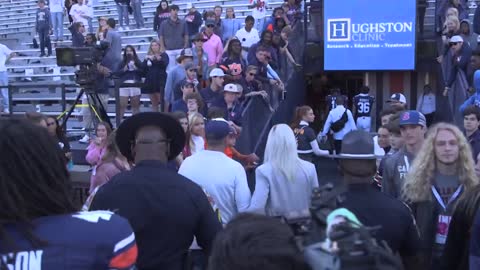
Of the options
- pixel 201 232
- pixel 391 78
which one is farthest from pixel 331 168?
pixel 201 232

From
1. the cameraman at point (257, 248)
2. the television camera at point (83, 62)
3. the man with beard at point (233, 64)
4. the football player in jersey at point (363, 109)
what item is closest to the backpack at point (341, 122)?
the football player in jersey at point (363, 109)

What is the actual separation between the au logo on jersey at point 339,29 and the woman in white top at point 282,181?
1115cm

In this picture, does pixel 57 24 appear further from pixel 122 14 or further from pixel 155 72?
pixel 155 72

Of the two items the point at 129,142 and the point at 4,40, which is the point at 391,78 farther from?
the point at 129,142

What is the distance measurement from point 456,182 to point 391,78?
13.2 metres

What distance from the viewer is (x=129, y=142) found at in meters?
3.41

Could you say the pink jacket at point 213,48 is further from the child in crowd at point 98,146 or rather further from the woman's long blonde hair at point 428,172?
the woman's long blonde hair at point 428,172

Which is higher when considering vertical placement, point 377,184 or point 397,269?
point 397,269

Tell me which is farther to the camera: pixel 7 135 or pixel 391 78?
pixel 391 78

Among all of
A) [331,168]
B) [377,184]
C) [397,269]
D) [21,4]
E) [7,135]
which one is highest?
[21,4]

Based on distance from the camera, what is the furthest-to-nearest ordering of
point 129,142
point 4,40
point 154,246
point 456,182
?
1. point 4,40
2. point 456,182
3. point 129,142
4. point 154,246

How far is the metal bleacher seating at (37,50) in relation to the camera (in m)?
15.3

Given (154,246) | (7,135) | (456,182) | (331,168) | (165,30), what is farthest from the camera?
(165,30)

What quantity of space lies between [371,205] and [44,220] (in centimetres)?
151
